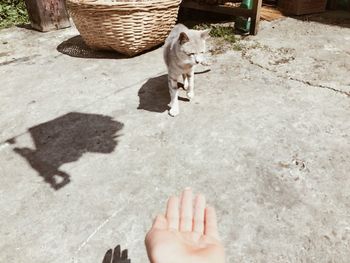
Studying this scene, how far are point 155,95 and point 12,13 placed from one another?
16.8 ft

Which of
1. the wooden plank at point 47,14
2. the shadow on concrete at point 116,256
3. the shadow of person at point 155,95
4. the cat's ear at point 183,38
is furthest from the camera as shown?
the wooden plank at point 47,14

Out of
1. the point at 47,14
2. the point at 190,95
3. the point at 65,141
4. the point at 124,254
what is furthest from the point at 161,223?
the point at 47,14

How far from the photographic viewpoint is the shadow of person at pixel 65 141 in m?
2.92

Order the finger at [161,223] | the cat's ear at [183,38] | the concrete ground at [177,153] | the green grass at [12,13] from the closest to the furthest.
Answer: the finger at [161,223] → the concrete ground at [177,153] → the cat's ear at [183,38] → the green grass at [12,13]

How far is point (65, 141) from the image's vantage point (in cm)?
325

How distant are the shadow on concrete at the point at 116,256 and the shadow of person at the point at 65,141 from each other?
0.84m

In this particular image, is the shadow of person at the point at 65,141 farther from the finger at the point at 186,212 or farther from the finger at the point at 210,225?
the finger at the point at 210,225

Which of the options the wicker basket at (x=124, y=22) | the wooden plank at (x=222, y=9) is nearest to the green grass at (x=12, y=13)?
the wicker basket at (x=124, y=22)

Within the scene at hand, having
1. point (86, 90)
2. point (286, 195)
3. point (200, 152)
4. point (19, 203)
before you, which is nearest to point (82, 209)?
point (19, 203)

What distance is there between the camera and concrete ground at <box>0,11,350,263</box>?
221 cm

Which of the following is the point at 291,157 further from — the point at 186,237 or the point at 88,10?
the point at 88,10

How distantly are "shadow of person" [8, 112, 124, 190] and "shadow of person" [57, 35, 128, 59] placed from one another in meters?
1.77

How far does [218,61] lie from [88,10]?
1.92 metres

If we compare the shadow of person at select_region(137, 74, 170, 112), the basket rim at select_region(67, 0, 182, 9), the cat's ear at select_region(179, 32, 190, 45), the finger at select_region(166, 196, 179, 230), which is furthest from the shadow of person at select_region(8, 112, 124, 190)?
the basket rim at select_region(67, 0, 182, 9)
